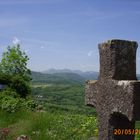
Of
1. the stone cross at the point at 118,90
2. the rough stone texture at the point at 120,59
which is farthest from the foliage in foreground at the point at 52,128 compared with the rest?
the rough stone texture at the point at 120,59

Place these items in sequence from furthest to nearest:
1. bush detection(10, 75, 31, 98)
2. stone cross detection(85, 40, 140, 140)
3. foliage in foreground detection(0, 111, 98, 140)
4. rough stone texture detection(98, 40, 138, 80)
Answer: bush detection(10, 75, 31, 98), foliage in foreground detection(0, 111, 98, 140), rough stone texture detection(98, 40, 138, 80), stone cross detection(85, 40, 140, 140)

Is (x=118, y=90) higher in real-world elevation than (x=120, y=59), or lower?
lower

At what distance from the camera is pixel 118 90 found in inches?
270

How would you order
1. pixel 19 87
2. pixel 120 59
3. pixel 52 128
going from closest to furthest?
pixel 120 59
pixel 52 128
pixel 19 87

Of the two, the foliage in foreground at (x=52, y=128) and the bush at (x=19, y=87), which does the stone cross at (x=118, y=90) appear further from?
the bush at (x=19, y=87)

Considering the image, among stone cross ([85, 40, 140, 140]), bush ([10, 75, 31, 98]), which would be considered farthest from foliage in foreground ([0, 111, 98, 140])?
bush ([10, 75, 31, 98])

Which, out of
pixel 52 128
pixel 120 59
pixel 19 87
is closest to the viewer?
pixel 120 59

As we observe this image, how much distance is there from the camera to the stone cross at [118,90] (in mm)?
6454

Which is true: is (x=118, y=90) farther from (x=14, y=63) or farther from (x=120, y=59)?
(x=14, y=63)

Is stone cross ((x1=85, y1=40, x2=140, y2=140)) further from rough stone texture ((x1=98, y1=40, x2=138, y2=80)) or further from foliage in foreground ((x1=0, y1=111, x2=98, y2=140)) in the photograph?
foliage in foreground ((x1=0, y1=111, x2=98, y2=140))

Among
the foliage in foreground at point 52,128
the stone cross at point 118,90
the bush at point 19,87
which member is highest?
the stone cross at point 118,90

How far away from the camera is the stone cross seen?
6.45 m

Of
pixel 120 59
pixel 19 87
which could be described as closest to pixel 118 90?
pixel 120 59

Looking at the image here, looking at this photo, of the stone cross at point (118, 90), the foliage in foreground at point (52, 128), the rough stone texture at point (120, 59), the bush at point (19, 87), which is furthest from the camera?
the bush at point (19, 87)
